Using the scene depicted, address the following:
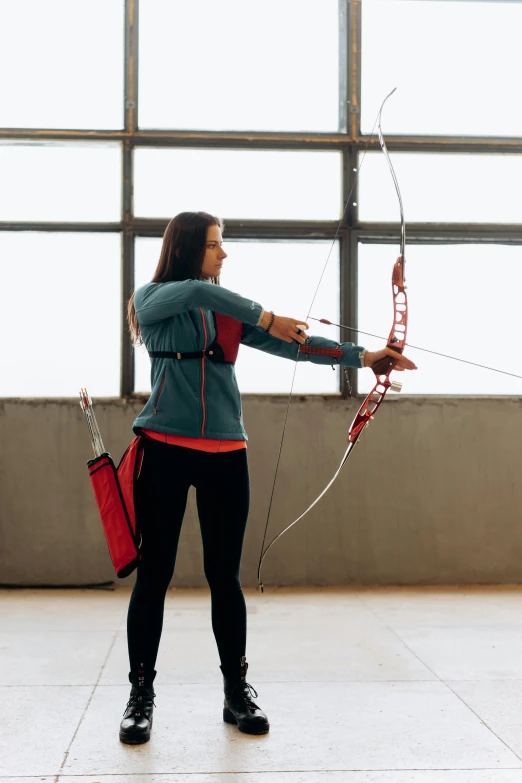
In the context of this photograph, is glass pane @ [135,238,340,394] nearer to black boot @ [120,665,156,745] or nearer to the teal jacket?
the teal jacket

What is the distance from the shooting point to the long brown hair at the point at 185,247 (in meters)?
1.88

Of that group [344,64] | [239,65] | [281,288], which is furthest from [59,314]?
[344,64]

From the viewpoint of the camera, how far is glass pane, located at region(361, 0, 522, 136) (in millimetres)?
3555

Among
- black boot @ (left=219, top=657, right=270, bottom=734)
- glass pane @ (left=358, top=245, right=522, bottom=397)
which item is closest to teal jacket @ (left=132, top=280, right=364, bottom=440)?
black boot @ (left=219, top=657, right=270, bottom=734)

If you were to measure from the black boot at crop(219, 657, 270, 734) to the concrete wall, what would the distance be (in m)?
1.48

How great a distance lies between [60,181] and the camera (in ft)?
11.5

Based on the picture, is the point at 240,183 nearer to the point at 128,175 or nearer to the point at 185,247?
the point at 128,175

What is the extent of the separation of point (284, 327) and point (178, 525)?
495 mm

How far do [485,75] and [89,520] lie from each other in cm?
247

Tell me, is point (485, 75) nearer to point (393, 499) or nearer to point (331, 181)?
point (331, 181)

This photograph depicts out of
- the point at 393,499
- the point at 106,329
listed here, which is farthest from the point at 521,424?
the point at 106,329

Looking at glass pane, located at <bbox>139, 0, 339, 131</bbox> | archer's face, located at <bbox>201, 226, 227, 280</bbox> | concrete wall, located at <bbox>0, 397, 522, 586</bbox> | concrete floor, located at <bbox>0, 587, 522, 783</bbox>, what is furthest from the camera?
glass pane, located at <bbox>139, 0, 339, 131</bbox>

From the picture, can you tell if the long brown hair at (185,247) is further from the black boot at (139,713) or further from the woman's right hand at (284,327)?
the black boot at (139,713)

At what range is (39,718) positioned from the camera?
1.96m
